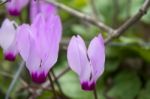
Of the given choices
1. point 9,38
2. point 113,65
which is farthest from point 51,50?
point 113,65

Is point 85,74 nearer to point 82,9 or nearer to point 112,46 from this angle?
point 112,46

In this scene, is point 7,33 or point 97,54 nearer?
point 97,54

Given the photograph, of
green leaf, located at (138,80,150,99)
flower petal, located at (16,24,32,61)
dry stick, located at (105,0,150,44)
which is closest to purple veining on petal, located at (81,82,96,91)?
flower petal, located at (16,24,32,61)

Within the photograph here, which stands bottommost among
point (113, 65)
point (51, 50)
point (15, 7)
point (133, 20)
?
point (113, 65)

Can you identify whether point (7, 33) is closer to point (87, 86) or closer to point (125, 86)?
point (87, 86)

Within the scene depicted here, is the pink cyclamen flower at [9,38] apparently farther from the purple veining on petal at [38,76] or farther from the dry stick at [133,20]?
the dry stick at [133,20]

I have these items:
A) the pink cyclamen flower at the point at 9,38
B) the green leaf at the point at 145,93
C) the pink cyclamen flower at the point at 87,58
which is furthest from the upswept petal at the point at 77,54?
the green leaf at the point at 145,93

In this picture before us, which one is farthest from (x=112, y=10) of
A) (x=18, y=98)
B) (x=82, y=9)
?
(x=18, y=98)
